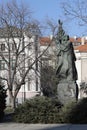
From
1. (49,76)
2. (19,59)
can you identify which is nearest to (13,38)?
(19,59)

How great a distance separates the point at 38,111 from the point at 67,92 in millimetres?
2780

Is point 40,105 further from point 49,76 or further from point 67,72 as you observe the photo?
point 49,76

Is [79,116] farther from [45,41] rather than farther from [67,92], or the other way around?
[45,41]

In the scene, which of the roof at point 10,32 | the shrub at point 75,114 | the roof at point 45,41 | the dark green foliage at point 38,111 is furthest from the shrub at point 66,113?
the roof at point 45,41

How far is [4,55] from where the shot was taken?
5266cm

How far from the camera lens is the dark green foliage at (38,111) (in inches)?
738

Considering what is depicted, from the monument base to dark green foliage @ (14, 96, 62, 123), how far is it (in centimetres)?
189

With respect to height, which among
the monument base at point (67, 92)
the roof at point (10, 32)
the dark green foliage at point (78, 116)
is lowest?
the dark green foliage at point (78, 116)

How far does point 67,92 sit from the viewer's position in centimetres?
2119

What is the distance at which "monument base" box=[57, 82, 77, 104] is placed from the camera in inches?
834

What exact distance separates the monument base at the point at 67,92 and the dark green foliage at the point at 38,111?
1890 mm

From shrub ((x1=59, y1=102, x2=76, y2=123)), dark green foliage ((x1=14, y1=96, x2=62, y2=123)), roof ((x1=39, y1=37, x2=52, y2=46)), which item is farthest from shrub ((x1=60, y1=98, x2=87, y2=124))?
roof ((x1=39, y1=37, x2=52, y2=46))

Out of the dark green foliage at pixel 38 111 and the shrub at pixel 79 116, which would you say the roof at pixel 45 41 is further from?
the shrub at pixel 79 116

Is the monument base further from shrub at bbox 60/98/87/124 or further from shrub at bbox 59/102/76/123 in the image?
shrub at bbox 60/98/87/124
